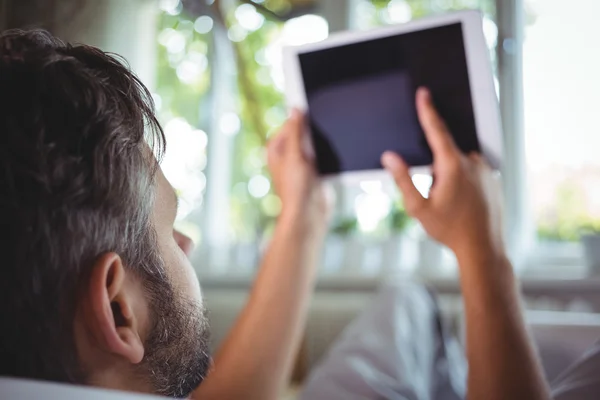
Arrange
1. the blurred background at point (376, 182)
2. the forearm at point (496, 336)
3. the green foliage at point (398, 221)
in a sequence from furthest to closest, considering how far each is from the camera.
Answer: the green foliage at point (398, 221) < the blurred background at point (376, 182) < the forearm at point (496, 336)

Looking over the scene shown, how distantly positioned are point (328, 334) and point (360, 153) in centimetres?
65

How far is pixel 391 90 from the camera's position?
75 cm

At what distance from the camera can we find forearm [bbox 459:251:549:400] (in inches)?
18.1

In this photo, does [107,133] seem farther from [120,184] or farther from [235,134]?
[235,134]

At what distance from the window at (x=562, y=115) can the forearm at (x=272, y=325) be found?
881 millimetres

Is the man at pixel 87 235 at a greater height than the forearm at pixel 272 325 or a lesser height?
greater

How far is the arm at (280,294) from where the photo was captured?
625 mm

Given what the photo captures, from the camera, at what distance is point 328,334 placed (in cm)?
135

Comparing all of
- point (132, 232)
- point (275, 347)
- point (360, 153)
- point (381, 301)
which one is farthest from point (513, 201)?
point (132, 232)

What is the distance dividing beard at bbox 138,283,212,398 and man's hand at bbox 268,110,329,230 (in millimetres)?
425

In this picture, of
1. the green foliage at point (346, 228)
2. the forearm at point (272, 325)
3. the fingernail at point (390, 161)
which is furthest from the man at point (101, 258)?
the green foliage at point (346, 228)

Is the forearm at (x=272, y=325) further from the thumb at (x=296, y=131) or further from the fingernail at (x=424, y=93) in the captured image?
the fingernail at (x=424, y=93)

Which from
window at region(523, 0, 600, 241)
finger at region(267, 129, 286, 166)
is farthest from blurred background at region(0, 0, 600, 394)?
finger at region(267, 129, 286, 166)

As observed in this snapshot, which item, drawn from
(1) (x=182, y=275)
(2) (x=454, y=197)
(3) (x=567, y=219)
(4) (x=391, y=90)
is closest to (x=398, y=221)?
(3) (x=567, y=219)
